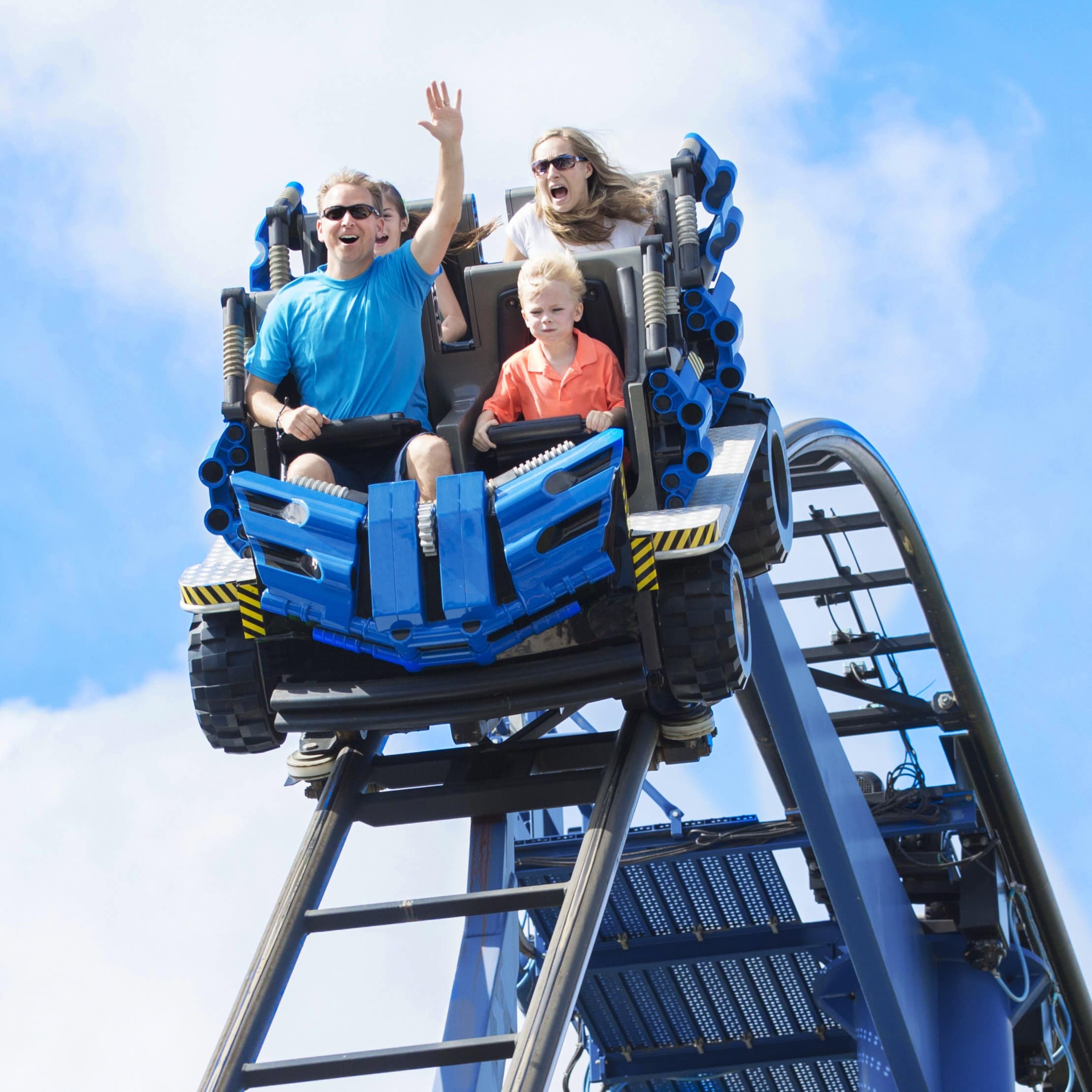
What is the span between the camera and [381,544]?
15.3 feet

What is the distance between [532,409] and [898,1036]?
12.4ft

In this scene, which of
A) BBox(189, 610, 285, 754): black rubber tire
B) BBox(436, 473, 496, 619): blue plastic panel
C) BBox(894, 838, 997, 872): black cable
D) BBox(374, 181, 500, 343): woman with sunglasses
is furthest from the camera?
BBox(894, 838, 997, 872): black cable

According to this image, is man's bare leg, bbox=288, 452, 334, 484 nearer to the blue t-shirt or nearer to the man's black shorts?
the man's black shorts

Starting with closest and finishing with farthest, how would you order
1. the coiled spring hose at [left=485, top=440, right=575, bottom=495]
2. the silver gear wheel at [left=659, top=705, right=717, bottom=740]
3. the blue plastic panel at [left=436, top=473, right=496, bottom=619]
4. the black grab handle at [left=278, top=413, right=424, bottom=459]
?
the blue plastic panel at [left=436, top=473, right=496, bottom=619] → the coiled spring hose at [left=485, top=440, right=575, bottom=495] → the black grab handle at [left=278, top=413, right=424, bottom=459] → the silver gear wheel at [left=659, top=705, right=717, bottom=740]

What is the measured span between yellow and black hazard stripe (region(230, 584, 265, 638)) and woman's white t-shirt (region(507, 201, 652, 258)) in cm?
145

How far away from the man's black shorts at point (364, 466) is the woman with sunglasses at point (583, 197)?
3.45 feet

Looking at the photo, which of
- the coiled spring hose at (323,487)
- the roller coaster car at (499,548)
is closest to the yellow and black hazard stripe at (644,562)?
the roller coaster car at (499,548)

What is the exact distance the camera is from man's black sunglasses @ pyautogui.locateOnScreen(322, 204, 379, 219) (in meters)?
5.29

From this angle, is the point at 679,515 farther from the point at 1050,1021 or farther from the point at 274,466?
the point at 1050,1021

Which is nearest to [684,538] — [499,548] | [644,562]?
[644,562]

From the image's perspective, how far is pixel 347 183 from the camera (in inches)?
209

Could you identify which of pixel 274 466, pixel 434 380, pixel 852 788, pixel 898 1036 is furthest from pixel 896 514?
pixel 274 466

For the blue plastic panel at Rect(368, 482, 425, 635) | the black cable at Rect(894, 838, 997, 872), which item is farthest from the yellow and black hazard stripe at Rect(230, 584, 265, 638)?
the black cable at Rect(894, 838, 997, 872)

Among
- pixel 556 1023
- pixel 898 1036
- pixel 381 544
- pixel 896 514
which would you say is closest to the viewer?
pixel 556 1023
